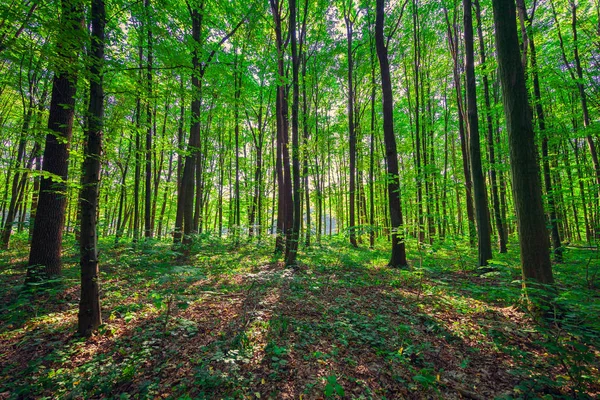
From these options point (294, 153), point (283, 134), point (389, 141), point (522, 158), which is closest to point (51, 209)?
point (294, 153)

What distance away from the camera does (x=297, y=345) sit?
11.2 feet

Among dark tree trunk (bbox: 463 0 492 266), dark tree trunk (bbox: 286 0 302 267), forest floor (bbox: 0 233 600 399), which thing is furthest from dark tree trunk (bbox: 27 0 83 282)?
dark tree trunk (bbox: 463 0 492 266)

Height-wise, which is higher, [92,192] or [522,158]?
[522,158]

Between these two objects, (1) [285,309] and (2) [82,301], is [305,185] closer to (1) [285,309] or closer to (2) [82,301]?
(1) [285,309]

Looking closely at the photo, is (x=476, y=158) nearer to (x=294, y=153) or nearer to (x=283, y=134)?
(x=294, y=153)

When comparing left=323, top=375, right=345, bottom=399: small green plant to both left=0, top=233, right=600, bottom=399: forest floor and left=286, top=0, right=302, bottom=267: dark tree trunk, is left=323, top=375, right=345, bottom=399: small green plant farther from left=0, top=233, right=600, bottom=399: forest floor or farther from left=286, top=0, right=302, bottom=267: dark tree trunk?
left=286, top=0, right=302, bottom=267: dark tree trunk

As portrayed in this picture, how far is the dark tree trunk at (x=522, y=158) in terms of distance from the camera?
3.92 meters

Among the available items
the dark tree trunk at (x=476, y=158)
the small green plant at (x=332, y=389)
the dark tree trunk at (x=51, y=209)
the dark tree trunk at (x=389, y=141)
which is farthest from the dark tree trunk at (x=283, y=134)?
the dark tree trunk at (x=476, y=158)

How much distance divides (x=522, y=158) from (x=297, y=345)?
497cm

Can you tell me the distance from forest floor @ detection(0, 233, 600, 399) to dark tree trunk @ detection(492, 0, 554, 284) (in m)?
0.67

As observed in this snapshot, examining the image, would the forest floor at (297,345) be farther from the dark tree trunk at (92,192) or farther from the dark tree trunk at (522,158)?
the dark tree trunk at (522,158)

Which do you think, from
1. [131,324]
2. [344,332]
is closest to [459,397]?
[344,332]

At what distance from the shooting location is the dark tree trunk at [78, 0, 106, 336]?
336cm

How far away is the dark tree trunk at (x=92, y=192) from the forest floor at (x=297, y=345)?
14.5 inches
